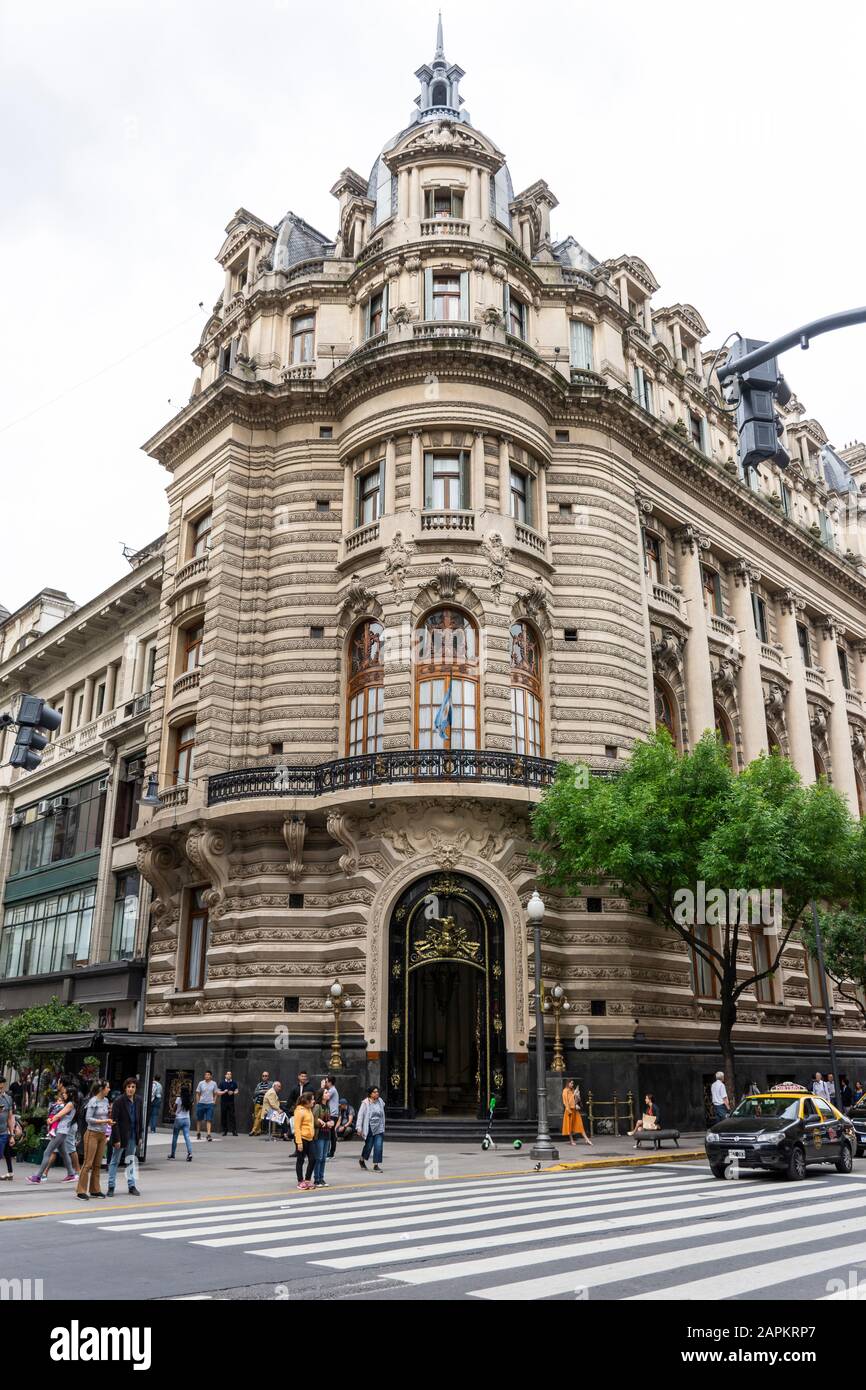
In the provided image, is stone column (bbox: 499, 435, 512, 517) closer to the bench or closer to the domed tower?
the domed tower

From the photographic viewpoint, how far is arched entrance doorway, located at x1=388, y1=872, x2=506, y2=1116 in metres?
28.8

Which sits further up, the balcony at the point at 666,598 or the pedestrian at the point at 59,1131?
the balcony at the point at 666,598

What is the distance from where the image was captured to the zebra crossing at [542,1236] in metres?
9.49

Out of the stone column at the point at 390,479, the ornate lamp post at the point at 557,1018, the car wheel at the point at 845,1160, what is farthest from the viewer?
the stone column at the point at 390,479

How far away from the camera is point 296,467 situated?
119 ft

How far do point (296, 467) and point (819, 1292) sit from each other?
30716 mm

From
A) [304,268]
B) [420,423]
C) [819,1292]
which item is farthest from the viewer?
[304,268]

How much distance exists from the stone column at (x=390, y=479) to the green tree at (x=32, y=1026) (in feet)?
55.4

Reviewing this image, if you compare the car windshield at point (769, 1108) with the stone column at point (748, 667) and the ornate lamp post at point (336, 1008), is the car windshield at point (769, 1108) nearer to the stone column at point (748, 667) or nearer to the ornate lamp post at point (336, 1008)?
the ornate lamp post at point (336, 1008)

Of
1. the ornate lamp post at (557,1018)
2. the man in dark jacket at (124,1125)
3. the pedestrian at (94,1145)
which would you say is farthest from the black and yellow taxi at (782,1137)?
the pedestrian at (94,1145)

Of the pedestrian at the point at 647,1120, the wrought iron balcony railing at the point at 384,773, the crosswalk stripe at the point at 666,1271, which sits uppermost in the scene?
the wrought iron balcony railing at the point at 384,773

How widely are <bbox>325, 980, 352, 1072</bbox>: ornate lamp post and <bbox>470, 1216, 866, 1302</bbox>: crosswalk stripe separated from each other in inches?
691
